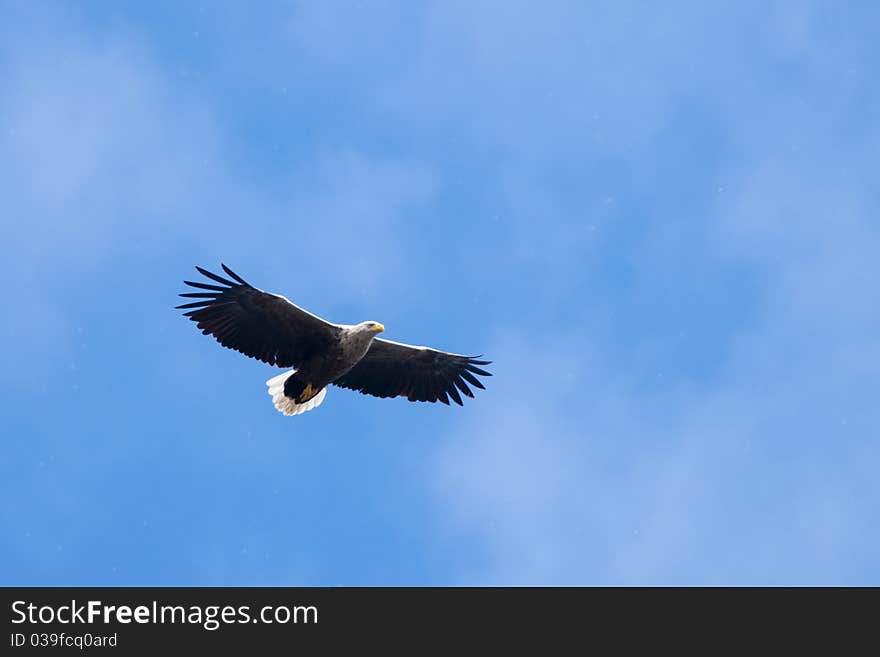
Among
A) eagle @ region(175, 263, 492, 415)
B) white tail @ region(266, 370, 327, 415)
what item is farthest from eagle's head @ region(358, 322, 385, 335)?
white tail @ region(266, 370, 327, 415)

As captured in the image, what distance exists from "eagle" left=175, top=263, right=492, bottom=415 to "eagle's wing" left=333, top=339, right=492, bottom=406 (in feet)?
0.05

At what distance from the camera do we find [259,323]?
18328 mm

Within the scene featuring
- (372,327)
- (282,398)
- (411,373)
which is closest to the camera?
(372,327)

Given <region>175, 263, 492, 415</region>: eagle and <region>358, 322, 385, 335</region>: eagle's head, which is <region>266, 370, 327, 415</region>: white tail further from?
<region>358, 322, 385, 335</region>: eagle's head

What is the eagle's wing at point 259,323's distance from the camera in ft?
59.1

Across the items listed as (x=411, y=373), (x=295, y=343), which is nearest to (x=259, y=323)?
(x=295, y=343)

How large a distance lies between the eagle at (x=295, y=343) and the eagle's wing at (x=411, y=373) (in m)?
0.02

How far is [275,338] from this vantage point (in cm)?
1847

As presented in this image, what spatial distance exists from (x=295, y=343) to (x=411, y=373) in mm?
2202

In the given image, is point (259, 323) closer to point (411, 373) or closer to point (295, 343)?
point (295, 343)
